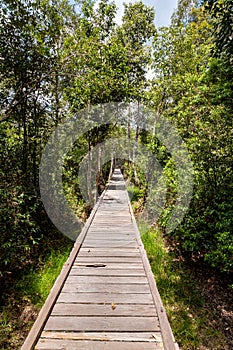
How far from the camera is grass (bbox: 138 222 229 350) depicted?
3.51 m

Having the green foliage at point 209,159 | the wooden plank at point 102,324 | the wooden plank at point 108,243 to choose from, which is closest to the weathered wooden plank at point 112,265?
the wooden plank at point 108,243

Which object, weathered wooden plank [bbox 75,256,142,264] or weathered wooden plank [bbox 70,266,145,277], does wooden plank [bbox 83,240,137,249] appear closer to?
weathered wooden plank [bbox 75,256,142,264]

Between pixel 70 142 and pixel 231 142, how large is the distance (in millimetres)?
4702

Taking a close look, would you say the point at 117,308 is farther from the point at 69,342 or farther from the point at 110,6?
the point at 110,6

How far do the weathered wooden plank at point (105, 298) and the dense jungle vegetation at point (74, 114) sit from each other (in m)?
1.78

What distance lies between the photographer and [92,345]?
5.65 ft

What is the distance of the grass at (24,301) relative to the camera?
132 inches

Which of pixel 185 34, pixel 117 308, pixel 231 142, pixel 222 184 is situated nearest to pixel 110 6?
pixel 185 34

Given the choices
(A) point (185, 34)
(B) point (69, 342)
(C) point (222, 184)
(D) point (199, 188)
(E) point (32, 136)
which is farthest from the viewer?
(A) point (185, 34)

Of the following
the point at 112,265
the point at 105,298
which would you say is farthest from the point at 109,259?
the point at 105,298

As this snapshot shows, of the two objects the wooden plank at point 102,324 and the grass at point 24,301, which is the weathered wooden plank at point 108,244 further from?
the wooden plank at point 102,324

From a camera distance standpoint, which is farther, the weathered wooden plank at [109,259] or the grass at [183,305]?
the grass at [183,305]

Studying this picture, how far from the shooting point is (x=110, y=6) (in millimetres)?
6867

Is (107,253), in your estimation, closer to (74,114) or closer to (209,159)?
(209,159)
